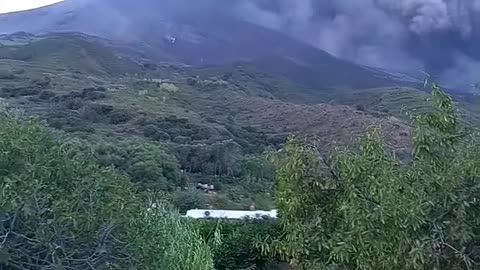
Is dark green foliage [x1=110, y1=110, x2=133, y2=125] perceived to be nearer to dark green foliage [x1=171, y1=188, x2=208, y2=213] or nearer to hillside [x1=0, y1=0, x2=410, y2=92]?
dark green foliage [x1=171, y1=188, x2=208, y2=213]

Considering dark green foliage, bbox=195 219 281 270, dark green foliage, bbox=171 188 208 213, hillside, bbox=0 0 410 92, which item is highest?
dark green foliage, bbox=195 219 281 270

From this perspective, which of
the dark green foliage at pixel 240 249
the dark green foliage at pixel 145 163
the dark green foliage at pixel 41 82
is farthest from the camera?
the dark green foliage at pixel 41 82

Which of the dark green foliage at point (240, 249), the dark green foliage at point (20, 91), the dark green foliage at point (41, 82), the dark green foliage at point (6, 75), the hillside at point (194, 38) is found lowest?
the hillside at point (194, 38)

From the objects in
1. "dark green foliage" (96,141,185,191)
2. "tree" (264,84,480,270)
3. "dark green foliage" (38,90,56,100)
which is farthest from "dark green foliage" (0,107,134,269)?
A: "dark green foliage" (38,90,56,100)

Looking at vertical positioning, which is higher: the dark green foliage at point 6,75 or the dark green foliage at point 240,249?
the dark green foliage at point 240,249

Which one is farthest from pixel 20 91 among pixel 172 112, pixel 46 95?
pixel 172 112

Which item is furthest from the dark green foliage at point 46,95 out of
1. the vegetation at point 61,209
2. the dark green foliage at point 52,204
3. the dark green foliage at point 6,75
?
the dark green foliage at point 52,204

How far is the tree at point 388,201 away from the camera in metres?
4.52

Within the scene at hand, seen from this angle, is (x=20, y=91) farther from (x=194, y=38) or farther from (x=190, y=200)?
(x=194, y=38)

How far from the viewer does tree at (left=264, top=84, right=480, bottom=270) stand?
14.8 ft

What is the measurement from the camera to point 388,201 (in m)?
4.54

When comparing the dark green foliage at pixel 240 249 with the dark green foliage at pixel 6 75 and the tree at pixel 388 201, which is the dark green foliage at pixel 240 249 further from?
the dark green foliage at pixel 6 75

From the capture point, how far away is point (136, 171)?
17359mm

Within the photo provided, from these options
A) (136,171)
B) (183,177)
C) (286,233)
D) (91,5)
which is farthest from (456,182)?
(91,5)
